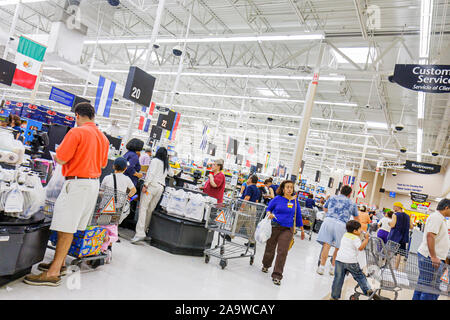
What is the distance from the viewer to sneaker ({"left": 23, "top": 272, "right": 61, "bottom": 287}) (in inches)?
112

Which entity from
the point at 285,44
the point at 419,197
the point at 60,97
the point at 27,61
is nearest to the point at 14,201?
the point at 27,61

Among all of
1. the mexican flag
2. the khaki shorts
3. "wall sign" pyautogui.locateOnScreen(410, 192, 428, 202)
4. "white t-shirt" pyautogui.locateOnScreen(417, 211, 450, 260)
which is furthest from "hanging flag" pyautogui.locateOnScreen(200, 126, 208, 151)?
"wall sign" pyautogui.locateOnScreen(410, 192, 428, 202)

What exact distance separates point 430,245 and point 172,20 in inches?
463

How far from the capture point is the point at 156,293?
129 inches

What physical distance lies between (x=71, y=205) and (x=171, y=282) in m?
1.49

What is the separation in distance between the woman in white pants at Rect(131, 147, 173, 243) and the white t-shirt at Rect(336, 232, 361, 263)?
115 inches

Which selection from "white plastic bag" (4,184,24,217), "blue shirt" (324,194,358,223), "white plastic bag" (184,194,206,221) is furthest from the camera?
"blue shirt" (324,194,358,223)

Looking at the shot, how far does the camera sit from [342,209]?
561 cm

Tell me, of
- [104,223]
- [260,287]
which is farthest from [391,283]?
[104,223]

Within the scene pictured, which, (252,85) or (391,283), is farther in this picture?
(252,85)

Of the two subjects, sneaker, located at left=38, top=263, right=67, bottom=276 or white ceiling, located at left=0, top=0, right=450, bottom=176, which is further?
white ceiling, located at left=0, top=0, right=450, bottom=176

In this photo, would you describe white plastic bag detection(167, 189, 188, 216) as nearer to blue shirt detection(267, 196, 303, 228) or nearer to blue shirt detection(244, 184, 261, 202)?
blue shirt detection(267, 196, 303, 228)

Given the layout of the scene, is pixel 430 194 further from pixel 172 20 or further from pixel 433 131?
pixel 172 20

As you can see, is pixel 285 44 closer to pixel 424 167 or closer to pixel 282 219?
pixel 282 219
